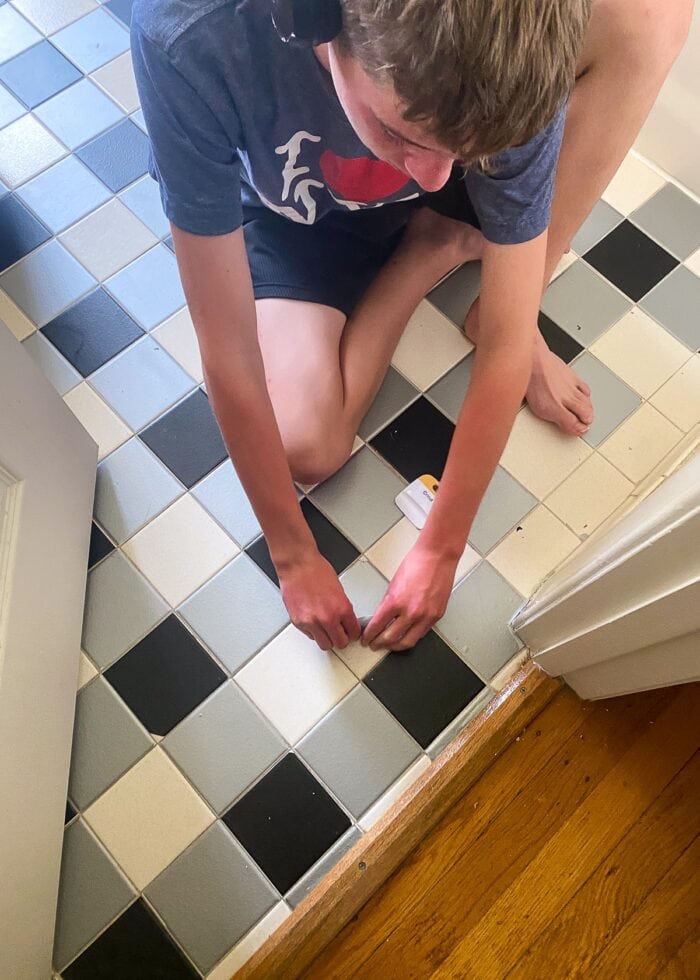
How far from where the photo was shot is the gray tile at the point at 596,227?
3.37 feet

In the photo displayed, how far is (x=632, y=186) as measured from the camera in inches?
41.6

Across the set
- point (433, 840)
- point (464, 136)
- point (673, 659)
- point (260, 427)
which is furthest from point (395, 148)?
point (433, 840)

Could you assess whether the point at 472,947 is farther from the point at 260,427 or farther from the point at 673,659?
the point at 260,427

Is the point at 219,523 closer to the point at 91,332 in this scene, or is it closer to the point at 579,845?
the point at 91,332

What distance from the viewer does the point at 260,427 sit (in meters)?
0.70

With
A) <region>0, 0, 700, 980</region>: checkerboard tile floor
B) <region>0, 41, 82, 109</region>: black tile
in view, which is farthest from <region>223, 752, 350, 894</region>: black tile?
<region>0, 41, 82, 109</region>: black tile

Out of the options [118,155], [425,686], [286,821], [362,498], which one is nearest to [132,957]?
[286,821]

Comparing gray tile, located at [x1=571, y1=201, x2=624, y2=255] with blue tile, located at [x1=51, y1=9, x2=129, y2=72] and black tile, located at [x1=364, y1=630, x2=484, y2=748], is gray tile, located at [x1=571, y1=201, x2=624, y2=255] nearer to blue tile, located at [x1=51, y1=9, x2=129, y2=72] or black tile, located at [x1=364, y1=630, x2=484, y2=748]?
black tile, located at [x1=364, y1=630, x2=484, y2=748]

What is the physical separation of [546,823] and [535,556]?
0.29m

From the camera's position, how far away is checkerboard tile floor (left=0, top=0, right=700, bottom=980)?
0.78 m

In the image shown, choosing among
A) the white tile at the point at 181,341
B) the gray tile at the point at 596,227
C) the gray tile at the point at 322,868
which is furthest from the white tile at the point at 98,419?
the gray tile at the point at 596,227

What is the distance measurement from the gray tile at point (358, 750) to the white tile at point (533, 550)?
22 cm

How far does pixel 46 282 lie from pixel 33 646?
52 centimetres

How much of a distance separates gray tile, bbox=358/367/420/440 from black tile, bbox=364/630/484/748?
0.26 meters
